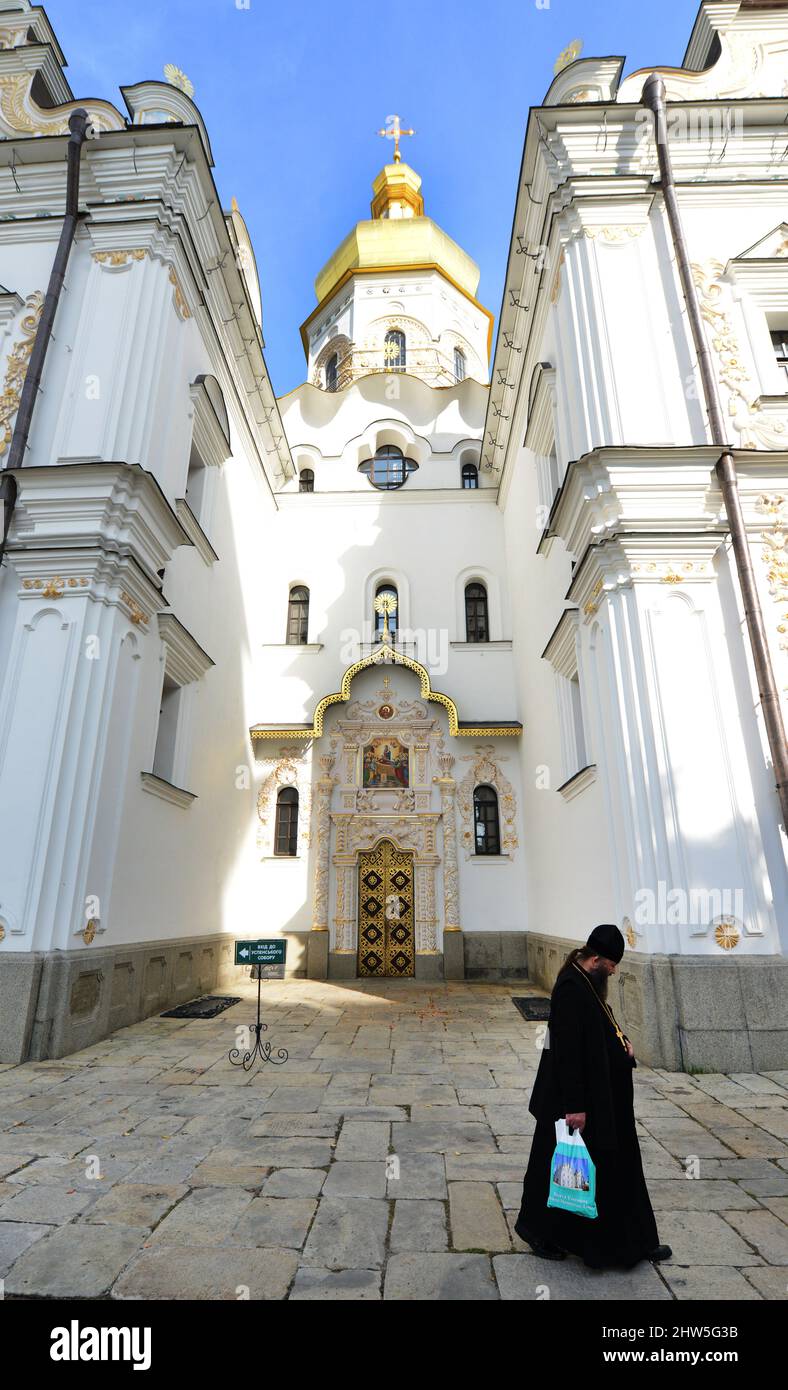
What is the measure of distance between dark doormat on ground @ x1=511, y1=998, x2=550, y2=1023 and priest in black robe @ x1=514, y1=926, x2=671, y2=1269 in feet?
17.3

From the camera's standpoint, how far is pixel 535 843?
11844mm

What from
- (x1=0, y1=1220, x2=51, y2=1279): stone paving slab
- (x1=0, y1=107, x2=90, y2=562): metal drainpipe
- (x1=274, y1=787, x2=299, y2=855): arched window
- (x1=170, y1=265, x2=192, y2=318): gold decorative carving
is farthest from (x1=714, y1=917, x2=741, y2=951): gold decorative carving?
(x1=170, y1=265, x2=192, y2=318): gold decorative carving

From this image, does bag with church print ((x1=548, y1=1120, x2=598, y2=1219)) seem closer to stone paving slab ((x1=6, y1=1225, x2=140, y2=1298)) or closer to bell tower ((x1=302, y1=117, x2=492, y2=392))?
stone paving slab ((x1=6, y1=1225, x2=140, y2=1298))

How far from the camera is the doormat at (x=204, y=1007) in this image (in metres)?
8.38

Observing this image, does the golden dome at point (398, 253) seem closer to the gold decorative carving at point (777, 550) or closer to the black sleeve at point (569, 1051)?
the gold decorative carving at point (777, 550)

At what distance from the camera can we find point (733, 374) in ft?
26.7

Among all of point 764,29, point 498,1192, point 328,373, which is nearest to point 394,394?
point 328,373

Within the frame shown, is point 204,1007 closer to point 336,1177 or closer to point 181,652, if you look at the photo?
point 181,652

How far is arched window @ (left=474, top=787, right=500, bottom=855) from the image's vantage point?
516 inches

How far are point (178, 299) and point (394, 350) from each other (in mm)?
11740

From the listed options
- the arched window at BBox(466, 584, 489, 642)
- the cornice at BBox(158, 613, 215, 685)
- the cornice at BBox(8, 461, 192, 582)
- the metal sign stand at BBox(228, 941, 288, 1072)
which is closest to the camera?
the metal sign stand at BBox(228, 941, 288, 1072)

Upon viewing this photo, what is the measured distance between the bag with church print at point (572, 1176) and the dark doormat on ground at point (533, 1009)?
5468mm

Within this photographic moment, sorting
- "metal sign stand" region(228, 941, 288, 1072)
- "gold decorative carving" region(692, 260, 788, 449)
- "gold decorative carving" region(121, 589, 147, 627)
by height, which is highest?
"gold decorative carving" region(692, 260, 788, 449)

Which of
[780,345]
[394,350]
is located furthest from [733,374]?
[394,350]
